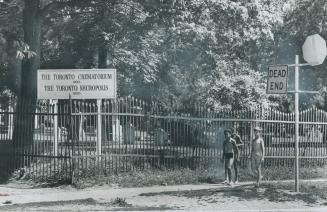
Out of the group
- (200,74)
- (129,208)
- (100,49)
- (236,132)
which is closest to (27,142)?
(129,208)

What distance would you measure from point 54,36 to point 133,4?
32.0 ft

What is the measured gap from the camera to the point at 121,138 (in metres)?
16.2

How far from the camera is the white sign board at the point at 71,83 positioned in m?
17.1

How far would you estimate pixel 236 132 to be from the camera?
1816cm

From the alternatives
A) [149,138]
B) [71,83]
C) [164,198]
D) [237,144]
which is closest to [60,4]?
[71,83]

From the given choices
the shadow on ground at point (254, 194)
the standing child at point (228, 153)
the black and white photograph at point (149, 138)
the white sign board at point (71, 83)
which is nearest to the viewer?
the shadow on ground at point (254, 194)

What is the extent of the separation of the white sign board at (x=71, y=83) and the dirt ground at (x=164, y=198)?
10.5 ft

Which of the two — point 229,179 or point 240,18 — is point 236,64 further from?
point 229,179

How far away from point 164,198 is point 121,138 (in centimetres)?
340

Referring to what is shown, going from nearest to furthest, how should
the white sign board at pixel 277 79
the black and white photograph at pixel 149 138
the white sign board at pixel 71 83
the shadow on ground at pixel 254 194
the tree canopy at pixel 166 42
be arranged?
the shadow on ground at pixel 254 194
the black and white photograph at pixel 149 138
the white sign board at pixel 277 79
the white sign board at pixel 71 83
the tree canopy at pixel 166 42

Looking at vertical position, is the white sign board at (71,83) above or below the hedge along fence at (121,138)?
above

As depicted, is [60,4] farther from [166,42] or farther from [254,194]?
[254,194]

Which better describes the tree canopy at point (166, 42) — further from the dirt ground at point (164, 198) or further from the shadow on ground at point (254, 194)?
the shadow on ground at point (254, 194)

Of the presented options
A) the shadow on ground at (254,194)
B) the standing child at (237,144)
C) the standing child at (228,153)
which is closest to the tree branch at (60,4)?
the standing child at (237,144)
